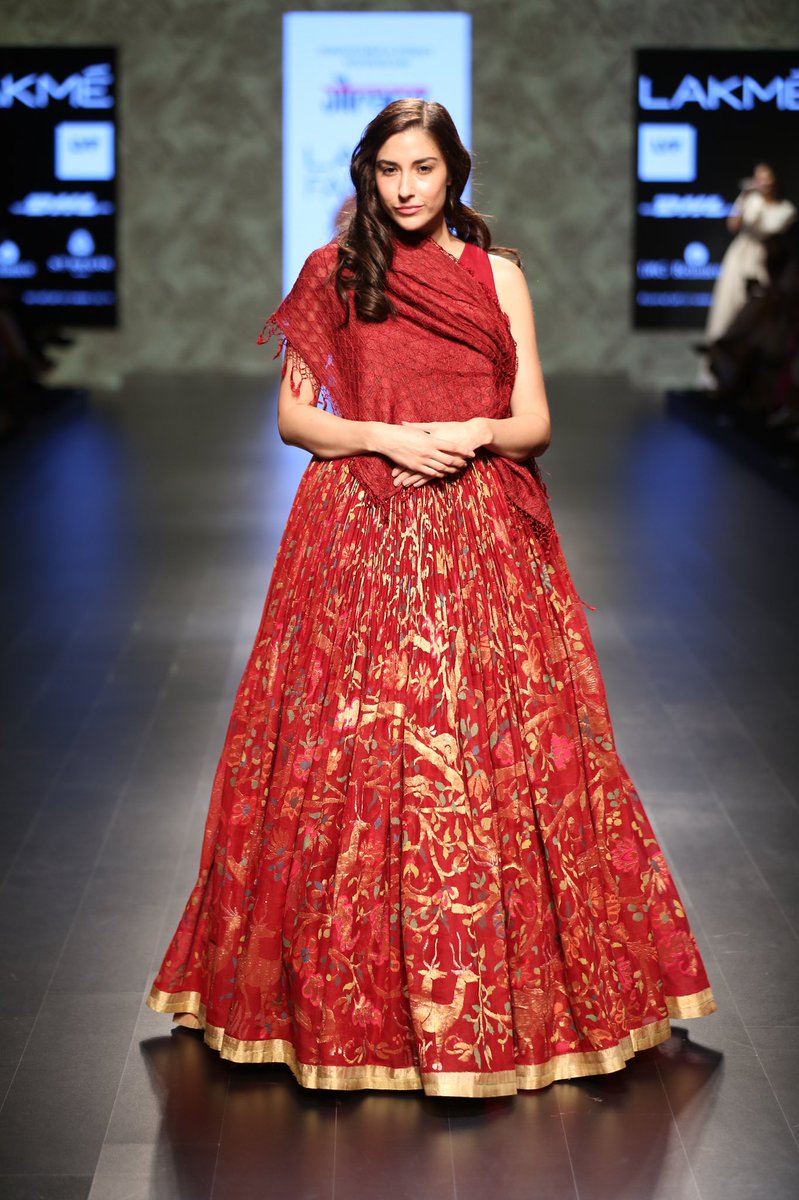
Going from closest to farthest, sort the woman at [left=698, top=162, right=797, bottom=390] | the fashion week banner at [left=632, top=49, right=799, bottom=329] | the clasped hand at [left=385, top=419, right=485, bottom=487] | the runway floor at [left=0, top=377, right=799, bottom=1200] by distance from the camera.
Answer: the runway floor at [left=0, top=377, right=799, bottom=1200], the clasped hand at [left=385, top=419, right=485, bottom=487], the woman at [left=698, top=162, right=797, bottom=390], the fashion week banner at [left=632, top=49, right=799, bottom=329]

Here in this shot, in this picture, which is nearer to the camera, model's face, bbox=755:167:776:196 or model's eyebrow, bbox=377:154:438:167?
model's eyebrow, bbox=377:154:438:167

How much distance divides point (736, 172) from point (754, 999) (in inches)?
472

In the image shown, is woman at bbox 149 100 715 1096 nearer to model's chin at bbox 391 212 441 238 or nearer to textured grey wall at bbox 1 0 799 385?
model's chin at bbox 391 212 441 238

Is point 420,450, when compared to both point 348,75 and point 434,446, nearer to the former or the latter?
point 434,446

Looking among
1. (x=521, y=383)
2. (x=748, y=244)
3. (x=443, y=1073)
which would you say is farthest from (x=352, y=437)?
(x=748, y=244)

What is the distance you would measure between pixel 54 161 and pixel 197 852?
1151 cm

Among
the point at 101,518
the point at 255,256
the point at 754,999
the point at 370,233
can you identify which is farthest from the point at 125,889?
the point at 255,256

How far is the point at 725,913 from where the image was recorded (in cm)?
284

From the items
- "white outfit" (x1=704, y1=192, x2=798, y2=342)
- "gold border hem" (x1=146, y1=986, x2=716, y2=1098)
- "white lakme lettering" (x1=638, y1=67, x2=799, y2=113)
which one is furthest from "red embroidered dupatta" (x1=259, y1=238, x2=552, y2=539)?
"white lakme lettering" (x1=638, y1=67, x2=799, y2=113)

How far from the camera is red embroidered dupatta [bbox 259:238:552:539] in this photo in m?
2.18

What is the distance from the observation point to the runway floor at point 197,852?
80.4 inches

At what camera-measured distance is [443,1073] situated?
2.11 m

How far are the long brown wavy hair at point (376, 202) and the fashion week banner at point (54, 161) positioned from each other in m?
11.9

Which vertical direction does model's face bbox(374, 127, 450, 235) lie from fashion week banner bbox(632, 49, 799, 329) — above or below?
below
